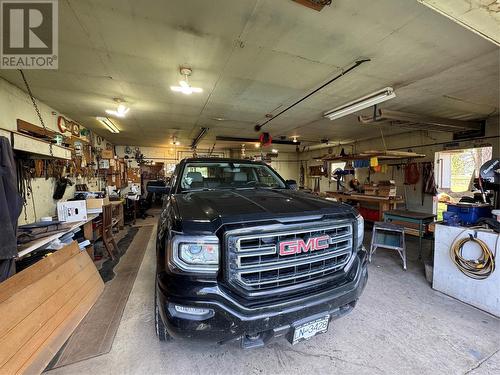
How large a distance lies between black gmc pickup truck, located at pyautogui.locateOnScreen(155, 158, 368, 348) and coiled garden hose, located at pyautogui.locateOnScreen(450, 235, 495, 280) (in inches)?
69.5

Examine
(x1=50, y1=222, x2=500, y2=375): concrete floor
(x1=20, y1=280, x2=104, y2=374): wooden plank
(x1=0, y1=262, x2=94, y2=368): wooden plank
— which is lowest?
(x1=50, y1=222, x2=500, y2=375): concrete floor

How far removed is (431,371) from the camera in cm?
161

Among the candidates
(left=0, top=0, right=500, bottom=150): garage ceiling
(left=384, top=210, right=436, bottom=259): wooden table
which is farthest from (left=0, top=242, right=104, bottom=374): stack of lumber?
(left=384, top=210, right=436, bottom=259): wooden table

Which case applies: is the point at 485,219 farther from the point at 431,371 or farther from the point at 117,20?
the point at 117,20

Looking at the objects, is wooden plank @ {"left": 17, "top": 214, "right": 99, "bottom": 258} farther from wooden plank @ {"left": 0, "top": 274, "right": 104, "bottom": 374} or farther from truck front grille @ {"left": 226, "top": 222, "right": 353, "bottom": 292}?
truck front grille @ {"left": 226, "top": 222, "right": 353, "bottom": 292}

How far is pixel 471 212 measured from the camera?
8.86ft

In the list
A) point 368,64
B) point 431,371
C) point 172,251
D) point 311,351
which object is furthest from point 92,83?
point 431,371

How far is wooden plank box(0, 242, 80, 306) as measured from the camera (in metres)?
1.70

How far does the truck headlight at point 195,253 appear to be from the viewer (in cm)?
132

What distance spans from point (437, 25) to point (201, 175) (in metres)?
3.04

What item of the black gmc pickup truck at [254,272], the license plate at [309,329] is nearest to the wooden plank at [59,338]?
the black gmc pickup truck at [254,272]

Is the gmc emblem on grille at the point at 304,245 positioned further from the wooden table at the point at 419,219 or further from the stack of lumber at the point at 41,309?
the wooden table at the point at 419,219

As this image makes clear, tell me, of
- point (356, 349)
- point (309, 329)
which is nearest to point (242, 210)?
point (309, 329)

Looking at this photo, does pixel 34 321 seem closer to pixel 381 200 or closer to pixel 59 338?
pixel 59 338
